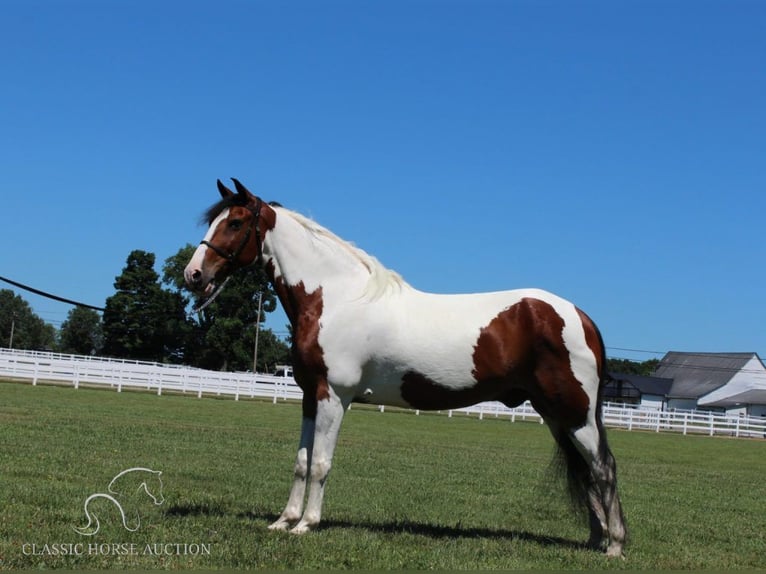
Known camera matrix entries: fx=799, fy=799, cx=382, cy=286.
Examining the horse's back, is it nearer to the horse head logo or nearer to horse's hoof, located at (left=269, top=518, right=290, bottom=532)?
horse's hoof, located at (left=269, top=518, right=290, bottom=532)

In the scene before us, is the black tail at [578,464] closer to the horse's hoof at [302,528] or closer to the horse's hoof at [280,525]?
the horse's hoof at [302,528]

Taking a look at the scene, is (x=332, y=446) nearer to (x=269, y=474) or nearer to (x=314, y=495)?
(x=314, y=495)

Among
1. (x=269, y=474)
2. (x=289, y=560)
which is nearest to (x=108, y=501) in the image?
(x=289, y=560)

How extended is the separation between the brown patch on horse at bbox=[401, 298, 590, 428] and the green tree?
5037 inches

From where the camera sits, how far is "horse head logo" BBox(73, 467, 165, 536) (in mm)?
6148

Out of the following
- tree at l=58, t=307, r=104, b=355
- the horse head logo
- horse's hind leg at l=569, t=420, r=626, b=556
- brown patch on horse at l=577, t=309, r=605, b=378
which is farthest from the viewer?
tree at l=58, t=307, r=104, b=355

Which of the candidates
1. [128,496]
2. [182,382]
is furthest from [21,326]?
[128,496]

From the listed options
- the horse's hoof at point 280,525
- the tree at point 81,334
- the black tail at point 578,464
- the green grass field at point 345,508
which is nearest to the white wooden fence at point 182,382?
the green grass field at point 345,508

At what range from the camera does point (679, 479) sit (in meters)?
15.5

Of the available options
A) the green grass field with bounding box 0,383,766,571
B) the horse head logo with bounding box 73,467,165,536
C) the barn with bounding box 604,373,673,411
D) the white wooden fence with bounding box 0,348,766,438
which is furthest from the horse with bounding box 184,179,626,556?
the barn with bounding box 604,373,673,411

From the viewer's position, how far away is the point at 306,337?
691 centimetres

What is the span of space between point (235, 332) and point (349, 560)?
240ft

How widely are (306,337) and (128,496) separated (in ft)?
8.25

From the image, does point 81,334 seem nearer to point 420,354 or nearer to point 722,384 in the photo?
point 722,384
